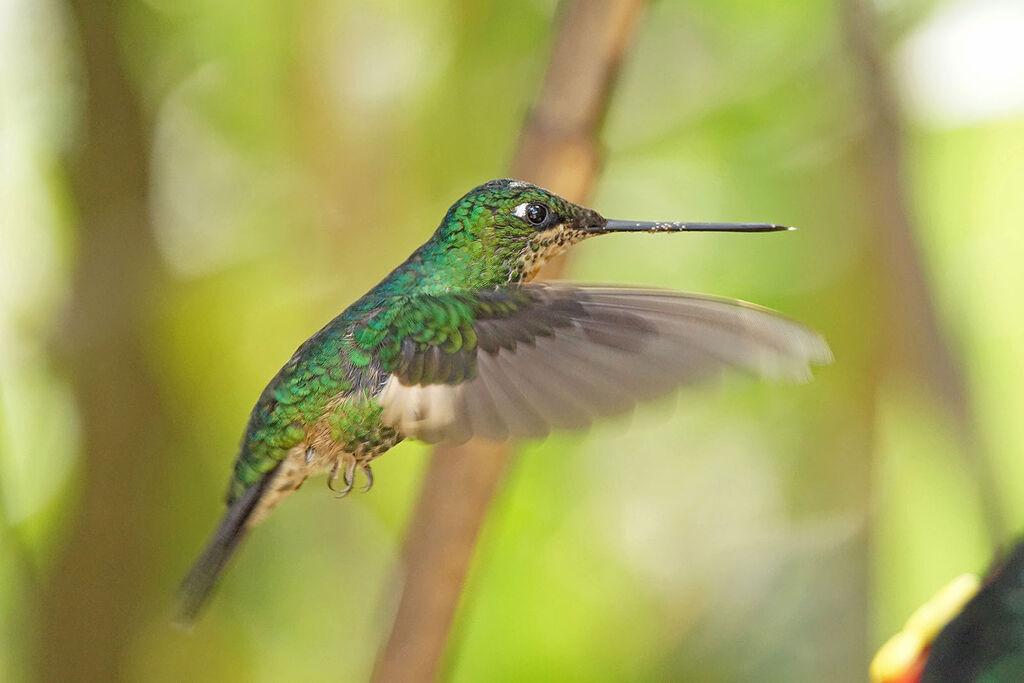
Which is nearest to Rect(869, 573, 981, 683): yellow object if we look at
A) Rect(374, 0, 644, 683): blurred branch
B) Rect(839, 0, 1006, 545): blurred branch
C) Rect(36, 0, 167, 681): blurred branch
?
Rect(839, 0, 1006, 545): blurred branch

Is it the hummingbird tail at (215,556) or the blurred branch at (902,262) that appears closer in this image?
the hummingbird tail at (215,556)

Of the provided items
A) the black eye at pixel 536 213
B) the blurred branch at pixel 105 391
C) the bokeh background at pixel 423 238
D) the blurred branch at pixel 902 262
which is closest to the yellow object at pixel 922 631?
the blurred branch at pixel 902 262

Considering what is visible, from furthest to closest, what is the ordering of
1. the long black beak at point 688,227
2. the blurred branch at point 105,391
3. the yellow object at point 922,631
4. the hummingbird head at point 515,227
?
1. the blurred branch at point 105,391
2. the yellow object at point 922,631
3. the hummingbird head at point 515,227
4. the long black beak at point 688,227

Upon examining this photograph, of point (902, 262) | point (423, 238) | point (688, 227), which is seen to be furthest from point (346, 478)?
point (423, 238)

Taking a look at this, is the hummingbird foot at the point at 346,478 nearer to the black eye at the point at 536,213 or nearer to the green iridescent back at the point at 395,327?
the green iridescent back at the point at 395,327

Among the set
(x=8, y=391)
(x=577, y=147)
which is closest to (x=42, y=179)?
(x=8, y=391)

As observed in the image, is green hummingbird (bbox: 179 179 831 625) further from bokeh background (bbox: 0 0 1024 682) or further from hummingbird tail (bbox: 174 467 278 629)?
bokeh background (bbox: 0 0 1024 682)
